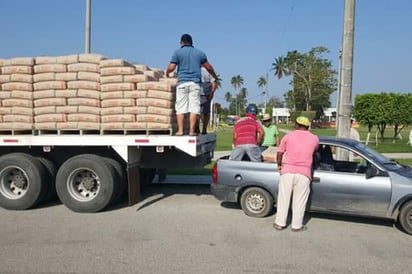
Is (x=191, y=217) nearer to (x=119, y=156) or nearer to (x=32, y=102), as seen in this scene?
(x=119, y=156)

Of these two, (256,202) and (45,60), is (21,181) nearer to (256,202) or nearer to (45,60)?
(45,60)

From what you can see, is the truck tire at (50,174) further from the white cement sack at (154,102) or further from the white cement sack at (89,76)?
the white cement sack at (154,102)

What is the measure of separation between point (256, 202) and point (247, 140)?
109 cm

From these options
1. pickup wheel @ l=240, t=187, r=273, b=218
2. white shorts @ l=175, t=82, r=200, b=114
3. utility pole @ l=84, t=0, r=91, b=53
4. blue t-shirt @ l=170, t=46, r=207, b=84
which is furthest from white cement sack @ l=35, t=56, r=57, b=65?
utility pole @ l=84, t=0, r=91, b=53

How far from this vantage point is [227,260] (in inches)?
185

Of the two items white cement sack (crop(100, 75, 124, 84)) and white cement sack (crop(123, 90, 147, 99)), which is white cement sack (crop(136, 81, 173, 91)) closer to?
white cement sack (crop(123, 90, 147, 99))

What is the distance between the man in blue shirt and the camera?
22.4 ft

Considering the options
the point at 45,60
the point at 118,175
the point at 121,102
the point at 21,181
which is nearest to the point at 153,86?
the point at 121,102

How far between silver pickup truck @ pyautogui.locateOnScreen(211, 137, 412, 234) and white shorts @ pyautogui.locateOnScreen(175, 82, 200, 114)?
1.03 meters

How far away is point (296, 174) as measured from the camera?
231 inches

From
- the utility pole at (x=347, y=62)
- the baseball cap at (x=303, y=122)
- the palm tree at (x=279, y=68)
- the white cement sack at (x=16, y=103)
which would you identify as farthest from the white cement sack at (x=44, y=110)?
the palm tree at (x=279, y=68)

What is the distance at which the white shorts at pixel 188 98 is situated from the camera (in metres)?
6.82

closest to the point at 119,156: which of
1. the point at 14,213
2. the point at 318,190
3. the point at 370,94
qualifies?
the point at 14,213

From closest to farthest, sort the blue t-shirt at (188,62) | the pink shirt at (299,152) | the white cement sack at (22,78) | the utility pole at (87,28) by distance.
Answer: the pink shirt at (299,152)
the white cement sack at (22,78)
the blue t-shirt at (188,62)
the utility pole at (87,28)
